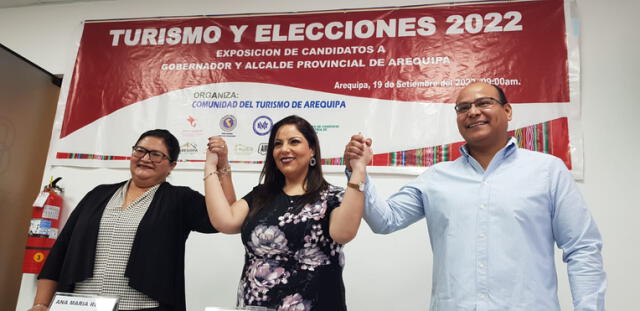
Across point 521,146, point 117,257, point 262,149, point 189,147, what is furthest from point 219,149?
point 521,146

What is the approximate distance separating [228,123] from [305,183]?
50.2 inches

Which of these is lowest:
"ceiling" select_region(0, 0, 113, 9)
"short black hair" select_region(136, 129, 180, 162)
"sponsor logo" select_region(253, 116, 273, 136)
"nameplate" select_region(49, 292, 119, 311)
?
"nameplate" select_region(49, 292, 119, 311)

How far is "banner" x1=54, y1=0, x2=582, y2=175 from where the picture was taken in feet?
8.07

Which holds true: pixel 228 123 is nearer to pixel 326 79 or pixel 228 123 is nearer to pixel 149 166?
pixel 326 79

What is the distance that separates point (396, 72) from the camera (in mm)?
2615

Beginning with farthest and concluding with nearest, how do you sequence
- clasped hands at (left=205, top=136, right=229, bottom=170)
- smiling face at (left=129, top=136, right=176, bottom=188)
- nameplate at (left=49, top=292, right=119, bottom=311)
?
smiling face at (left=129, top=136, right=176, bottom=188)
clasped hands at (left=205, top=136, right=229, bottom=170)
nameplate at (left=49, top=292, right=119, bottom=311)

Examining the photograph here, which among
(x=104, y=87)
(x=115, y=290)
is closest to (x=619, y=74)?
(x=115, y=290)

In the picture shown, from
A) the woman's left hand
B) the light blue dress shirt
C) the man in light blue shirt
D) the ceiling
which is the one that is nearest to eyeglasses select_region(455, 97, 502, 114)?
the man in light blue shirt

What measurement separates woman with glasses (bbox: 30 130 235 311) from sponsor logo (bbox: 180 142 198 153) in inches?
32.6

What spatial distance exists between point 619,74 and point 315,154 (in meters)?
1.85

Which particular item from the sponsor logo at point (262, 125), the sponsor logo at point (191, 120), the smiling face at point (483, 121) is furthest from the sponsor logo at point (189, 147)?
the smiling face at point (483, 121)

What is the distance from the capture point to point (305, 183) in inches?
62.6

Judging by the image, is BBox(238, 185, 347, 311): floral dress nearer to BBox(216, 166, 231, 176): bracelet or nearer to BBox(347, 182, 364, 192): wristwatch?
BBox(347, 182, 364, 192): wristwatch

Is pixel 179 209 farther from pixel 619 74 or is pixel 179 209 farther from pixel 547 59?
pixel 619 74
